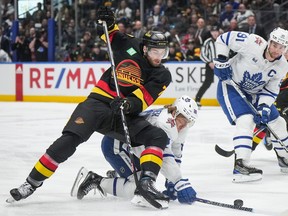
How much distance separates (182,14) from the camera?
1306 centimetres

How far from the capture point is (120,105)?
3963 mm

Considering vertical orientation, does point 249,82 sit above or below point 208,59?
above

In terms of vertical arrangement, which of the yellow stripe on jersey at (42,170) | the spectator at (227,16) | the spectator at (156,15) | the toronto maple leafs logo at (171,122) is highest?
the toronto maple leafs logo at (171,122)

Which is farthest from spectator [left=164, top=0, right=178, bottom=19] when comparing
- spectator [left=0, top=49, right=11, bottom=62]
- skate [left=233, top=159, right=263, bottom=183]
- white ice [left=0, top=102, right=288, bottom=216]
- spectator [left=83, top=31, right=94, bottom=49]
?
skate [left=233, top=159, right=263, bottom=183]

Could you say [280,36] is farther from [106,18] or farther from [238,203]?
[238,203]

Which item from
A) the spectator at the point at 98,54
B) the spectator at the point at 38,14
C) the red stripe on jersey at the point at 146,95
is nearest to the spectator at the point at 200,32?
the spectator at the point at 98,54

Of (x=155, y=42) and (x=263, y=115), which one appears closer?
(x=155, y=42)

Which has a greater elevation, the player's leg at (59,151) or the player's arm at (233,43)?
the player's arm at (233,43)

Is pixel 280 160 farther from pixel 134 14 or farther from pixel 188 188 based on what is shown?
pixel 134 14

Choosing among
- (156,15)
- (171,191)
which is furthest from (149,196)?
(156,15)

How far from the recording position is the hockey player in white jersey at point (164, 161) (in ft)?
13.0

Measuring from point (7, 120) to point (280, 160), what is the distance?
4.85 meters

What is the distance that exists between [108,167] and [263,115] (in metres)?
1.26

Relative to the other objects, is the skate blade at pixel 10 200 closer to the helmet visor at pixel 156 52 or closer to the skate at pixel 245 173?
the helmet visor at pixel 156 52
